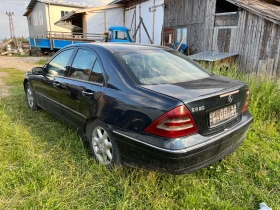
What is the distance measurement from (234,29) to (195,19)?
8.15 ft

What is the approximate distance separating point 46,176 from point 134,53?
71.0 inches

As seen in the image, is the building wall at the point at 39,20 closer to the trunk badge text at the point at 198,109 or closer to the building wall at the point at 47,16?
the building wall at the point at 47,16

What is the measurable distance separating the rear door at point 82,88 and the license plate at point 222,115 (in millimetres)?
1226

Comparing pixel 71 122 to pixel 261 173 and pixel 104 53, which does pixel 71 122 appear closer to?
pixel 104 53

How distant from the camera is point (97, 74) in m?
2.60

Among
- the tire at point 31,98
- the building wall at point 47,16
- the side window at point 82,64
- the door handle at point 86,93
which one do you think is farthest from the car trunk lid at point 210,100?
the building wall at point 47,16

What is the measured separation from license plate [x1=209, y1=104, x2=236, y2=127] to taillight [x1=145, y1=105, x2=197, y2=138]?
0.27 meters

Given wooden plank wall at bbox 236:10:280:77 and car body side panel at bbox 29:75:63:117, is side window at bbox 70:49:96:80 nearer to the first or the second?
car body side panel at bbox 29:75:63:117

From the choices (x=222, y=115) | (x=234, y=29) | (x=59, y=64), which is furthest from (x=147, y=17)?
(x=222, y=115)

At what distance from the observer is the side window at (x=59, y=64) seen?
10.9 feet

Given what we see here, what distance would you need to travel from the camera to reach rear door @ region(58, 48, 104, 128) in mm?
2521

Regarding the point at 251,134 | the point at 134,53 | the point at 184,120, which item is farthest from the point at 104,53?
the point at 251,134

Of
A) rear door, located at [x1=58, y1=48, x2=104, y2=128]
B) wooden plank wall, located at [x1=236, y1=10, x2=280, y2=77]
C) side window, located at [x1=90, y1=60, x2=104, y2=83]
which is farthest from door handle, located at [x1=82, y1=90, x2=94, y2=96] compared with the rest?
wooden plank wall, located at [x1=236, y1=10, x2=280, y2=77]

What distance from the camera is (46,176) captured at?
7.78 feet
